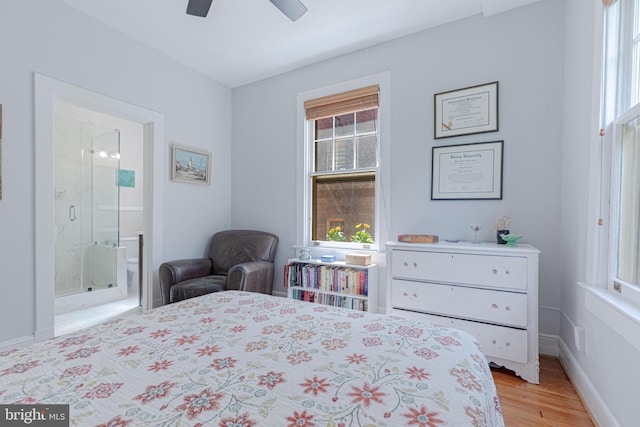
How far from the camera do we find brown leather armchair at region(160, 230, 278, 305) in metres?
2.80

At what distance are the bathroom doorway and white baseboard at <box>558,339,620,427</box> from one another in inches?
164

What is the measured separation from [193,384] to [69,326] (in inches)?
125

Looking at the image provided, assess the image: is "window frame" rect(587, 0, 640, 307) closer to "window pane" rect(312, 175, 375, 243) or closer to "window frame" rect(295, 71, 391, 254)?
"window frame" rect(295, 71, 391, 254)

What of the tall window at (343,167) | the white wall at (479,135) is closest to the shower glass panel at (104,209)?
the white wall at (479,135)

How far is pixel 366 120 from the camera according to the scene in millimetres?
3129

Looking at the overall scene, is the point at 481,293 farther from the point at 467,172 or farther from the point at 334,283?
the point at 334,283

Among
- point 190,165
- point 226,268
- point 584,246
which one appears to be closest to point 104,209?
point 190,165

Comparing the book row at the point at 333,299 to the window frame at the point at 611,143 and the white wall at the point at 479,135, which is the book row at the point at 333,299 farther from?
the window frame at the point at 611,143

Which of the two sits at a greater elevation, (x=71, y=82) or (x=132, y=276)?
(x=71, y=82)

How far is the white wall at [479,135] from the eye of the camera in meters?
2.31

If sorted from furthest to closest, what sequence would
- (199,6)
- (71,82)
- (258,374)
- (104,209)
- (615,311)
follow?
(104,209)
(71,82)
(199,6)
(615,311)
(258,374)

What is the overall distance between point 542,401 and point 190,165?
3754 mm

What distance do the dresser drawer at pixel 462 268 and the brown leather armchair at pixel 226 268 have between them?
1411mm

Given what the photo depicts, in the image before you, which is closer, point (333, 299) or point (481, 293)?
point (481, 293)
